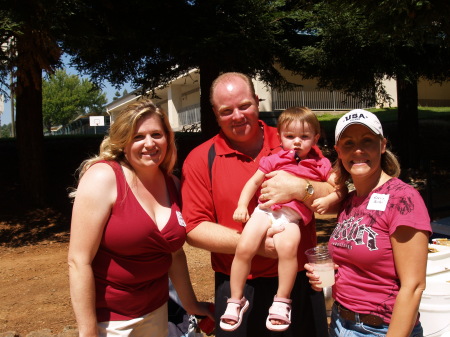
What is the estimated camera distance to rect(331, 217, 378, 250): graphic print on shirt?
85.8 inches

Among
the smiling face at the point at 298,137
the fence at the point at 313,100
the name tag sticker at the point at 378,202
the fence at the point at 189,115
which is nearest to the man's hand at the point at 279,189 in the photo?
the smiling face at the point at 298,137

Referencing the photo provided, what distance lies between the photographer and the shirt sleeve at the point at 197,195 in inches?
107

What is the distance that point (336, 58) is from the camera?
1173 centimetres

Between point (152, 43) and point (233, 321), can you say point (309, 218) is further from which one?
point (152, 43)

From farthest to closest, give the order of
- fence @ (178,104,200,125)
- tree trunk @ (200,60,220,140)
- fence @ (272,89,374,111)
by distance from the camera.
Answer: fence @ (178,104,200,125) < fence @ (272,89,374,111) < tree trunk @ (200,60,220,140)

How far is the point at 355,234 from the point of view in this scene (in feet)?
7.36

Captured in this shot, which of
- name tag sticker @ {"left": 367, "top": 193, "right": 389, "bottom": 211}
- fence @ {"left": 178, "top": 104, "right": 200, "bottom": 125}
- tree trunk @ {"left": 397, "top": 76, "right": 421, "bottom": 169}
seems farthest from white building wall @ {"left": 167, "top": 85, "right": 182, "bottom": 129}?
name tag sticker @ {"left": 367, "top": 193, "right": 389, "bottom": 211}

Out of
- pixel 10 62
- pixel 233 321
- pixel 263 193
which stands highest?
pixel 10 62

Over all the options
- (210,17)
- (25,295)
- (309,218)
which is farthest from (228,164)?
(210,17)

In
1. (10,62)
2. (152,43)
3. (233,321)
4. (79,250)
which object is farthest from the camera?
(152,43)

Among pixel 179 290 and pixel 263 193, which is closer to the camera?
pixel 263 193

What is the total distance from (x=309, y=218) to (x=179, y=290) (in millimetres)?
955

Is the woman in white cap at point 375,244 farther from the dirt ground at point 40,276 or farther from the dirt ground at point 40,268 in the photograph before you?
the dirt ground at point 40,276

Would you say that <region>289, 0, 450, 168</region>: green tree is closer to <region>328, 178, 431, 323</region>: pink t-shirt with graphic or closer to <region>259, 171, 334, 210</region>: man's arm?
<region>259, 171, 334, 210</region>: man's arm
